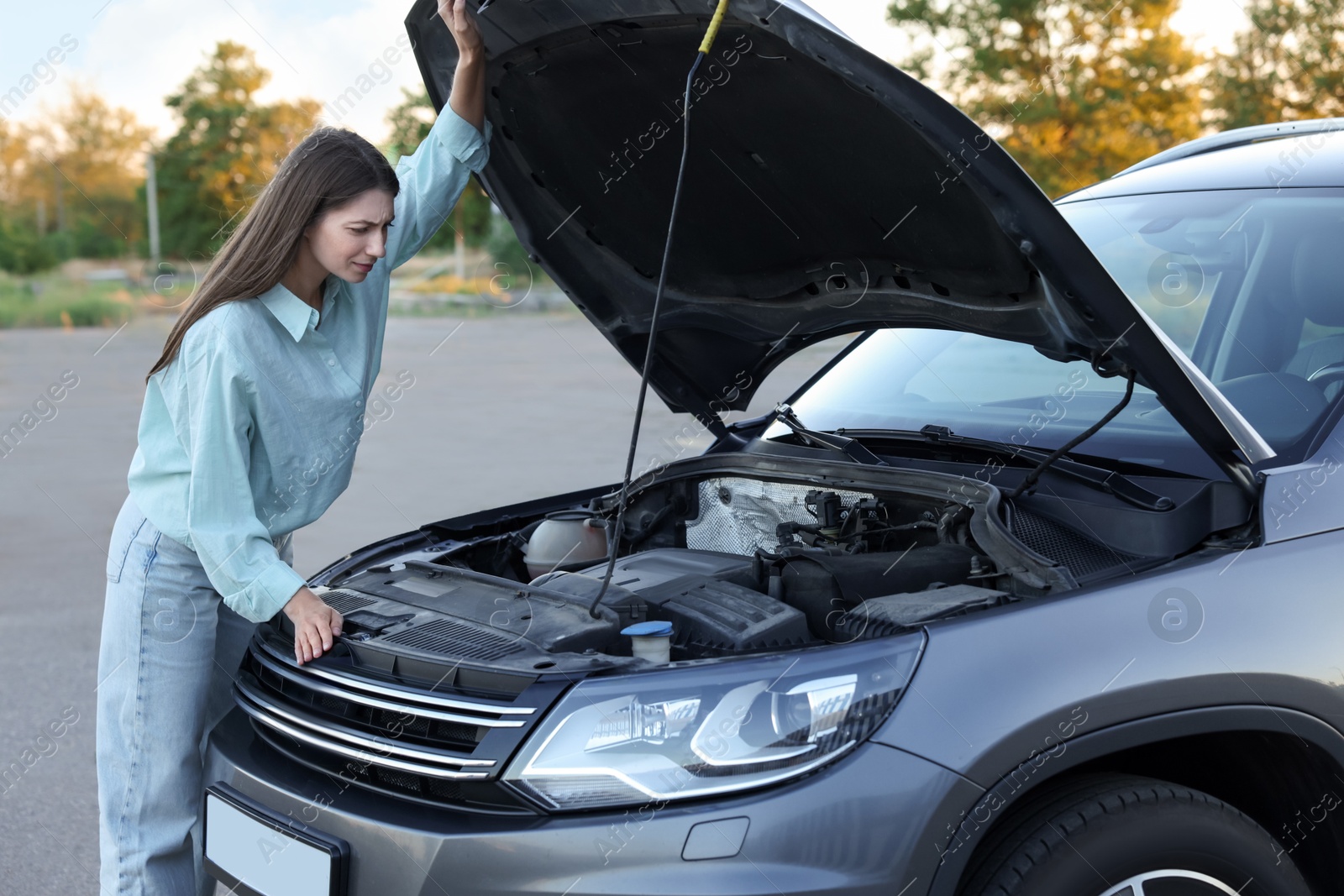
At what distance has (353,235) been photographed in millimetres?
2465

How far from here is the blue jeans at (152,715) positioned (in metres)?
2.48

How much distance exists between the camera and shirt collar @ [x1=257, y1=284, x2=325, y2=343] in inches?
97.6

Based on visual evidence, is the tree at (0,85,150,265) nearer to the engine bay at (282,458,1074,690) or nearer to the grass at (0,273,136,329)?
the grass at (0,273,136,329)

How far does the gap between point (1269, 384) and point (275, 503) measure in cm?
220

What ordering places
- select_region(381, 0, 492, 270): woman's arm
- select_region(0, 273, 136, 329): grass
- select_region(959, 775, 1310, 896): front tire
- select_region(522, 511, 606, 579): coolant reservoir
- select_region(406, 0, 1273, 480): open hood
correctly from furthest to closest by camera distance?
select_region(0, 273, 136, 329): grass, select_region(522, 511, 606, 579): coolant reservoir, select_region(381, 0, 492, 270): woman's arm, select_region(406, 0, 1273, 480): open hood, select_region(959, 775, 1310, 896): front tire

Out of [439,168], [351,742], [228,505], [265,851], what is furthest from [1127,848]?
[439,168]

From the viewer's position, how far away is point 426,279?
1371 inches

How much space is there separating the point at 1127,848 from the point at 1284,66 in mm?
18570

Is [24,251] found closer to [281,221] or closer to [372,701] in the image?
[281,221]

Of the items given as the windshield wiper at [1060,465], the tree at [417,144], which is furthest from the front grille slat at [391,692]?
the tree at [417,144]

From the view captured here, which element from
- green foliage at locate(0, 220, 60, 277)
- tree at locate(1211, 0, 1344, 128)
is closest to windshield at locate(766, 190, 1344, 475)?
tree at locate(1211, 0, 1344, 128)

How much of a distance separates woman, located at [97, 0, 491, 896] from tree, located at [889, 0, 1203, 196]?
16.5 metres

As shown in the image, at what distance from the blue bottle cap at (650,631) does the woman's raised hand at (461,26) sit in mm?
1358

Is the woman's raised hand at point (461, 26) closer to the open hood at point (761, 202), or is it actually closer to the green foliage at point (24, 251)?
the open hood at point (761, 202)
